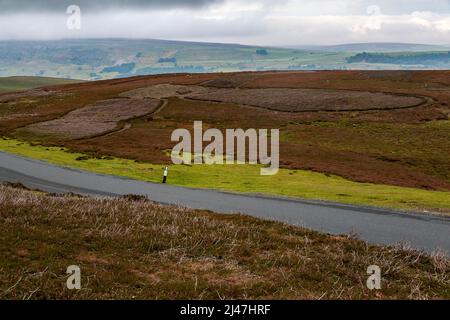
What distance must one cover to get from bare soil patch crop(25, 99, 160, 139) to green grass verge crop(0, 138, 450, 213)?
1773cm

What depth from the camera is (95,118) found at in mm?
98688

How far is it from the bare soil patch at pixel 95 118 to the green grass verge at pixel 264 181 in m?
17.7

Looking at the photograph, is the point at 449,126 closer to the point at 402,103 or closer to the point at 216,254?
the point at 402,103

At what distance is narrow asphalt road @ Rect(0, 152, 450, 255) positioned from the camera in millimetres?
25500

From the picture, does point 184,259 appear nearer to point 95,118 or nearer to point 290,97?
point 95,118

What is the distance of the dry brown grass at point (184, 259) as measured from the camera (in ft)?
42.4

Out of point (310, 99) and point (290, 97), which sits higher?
point (290, 97)

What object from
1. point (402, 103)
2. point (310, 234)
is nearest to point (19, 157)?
point (310, 234)

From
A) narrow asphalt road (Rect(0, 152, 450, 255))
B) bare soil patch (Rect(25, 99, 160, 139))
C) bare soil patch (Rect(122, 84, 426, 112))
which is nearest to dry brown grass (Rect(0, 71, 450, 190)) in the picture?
bare soil patch (Rect(122, 84, 426, 112))

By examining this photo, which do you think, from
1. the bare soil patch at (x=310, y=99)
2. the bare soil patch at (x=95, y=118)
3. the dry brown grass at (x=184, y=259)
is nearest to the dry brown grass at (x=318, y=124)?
the bare soil patch at (x=310, y=99)

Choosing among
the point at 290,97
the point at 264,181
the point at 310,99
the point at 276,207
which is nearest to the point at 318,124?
the point at 310,99

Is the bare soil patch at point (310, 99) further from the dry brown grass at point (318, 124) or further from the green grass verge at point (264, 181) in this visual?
the green grass verge at point (264, 181)

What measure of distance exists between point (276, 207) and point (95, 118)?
7236 cm
